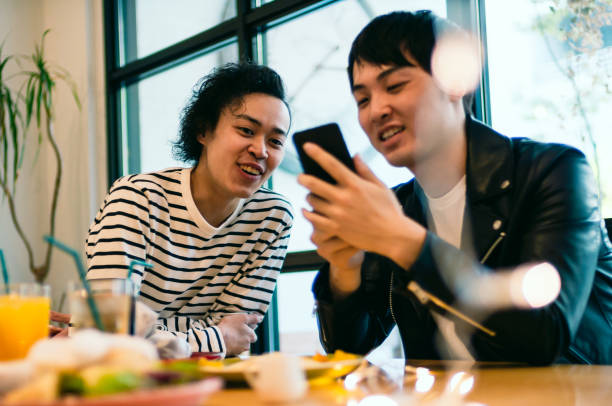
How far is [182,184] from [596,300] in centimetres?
127

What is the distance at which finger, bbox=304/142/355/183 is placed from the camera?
1036 millimetres

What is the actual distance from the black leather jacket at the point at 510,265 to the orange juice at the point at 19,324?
1.94 feet

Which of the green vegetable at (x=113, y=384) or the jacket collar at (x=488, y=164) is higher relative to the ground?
the jacket collar at (x=488, y=164)

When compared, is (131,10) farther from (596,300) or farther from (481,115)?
(596,300)

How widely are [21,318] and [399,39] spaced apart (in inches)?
37.9

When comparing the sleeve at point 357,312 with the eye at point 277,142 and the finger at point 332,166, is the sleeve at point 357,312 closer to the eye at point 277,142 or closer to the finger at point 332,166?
the finger at point 332,166

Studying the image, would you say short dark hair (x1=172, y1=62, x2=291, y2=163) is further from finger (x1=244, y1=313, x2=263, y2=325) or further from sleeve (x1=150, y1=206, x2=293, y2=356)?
finger (x1=244, y1=313, x2=263, y2=325)

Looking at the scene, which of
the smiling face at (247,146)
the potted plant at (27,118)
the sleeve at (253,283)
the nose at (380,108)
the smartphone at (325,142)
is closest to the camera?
the smartphone at (325,142)

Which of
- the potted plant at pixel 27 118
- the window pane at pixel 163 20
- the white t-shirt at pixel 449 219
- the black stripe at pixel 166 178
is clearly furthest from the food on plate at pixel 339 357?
the potted plant at pixel 27 118

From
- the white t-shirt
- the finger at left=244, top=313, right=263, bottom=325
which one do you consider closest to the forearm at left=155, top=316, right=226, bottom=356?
the finger at left=244, top=313, right=263, bottom=325

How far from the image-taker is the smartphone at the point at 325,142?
1.12 m

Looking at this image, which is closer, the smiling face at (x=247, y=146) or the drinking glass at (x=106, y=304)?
the drinking glass at (x=106, y=304)

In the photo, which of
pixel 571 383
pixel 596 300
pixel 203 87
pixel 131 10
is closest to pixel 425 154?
pixel 596 300

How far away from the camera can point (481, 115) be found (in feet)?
7.42
